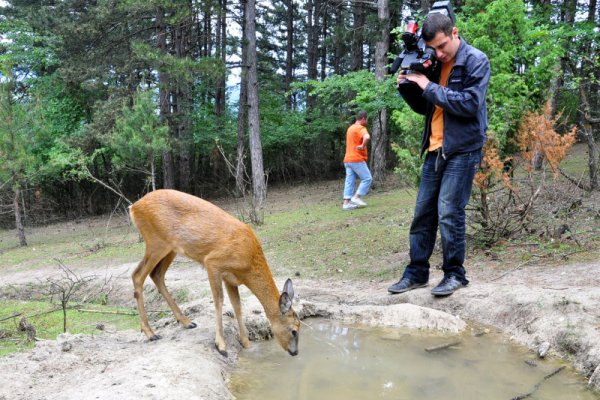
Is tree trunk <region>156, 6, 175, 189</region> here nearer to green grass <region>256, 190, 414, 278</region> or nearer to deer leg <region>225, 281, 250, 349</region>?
green grass <region>256, 190, 414, 278</region>

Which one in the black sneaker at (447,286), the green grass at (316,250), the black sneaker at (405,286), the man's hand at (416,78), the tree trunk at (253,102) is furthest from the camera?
the tree trunk at (253,102)

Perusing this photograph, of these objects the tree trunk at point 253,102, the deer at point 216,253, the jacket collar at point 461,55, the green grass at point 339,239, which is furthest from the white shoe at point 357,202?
the deer at point 216,253

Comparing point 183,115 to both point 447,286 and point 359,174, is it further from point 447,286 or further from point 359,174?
point 447,286

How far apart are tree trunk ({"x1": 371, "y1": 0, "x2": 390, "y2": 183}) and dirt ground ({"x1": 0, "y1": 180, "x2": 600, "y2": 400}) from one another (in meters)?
10.5

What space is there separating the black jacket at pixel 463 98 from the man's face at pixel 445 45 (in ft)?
0.21

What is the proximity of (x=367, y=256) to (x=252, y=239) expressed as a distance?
3.99 m

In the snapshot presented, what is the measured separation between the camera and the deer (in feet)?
14.0

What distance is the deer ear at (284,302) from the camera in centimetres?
420

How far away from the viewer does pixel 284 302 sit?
4227 mm

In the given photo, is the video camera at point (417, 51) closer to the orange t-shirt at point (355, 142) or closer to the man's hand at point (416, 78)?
the man's hand at point (416, 78)

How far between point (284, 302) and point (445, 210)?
1.96 meters

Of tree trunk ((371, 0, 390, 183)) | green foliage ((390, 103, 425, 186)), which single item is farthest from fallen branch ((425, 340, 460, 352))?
tree trunk ((371, 0, 390, 183))

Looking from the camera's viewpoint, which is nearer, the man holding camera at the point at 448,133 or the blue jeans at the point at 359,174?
the man holding camera at the point at 448,133

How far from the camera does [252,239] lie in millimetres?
4379
